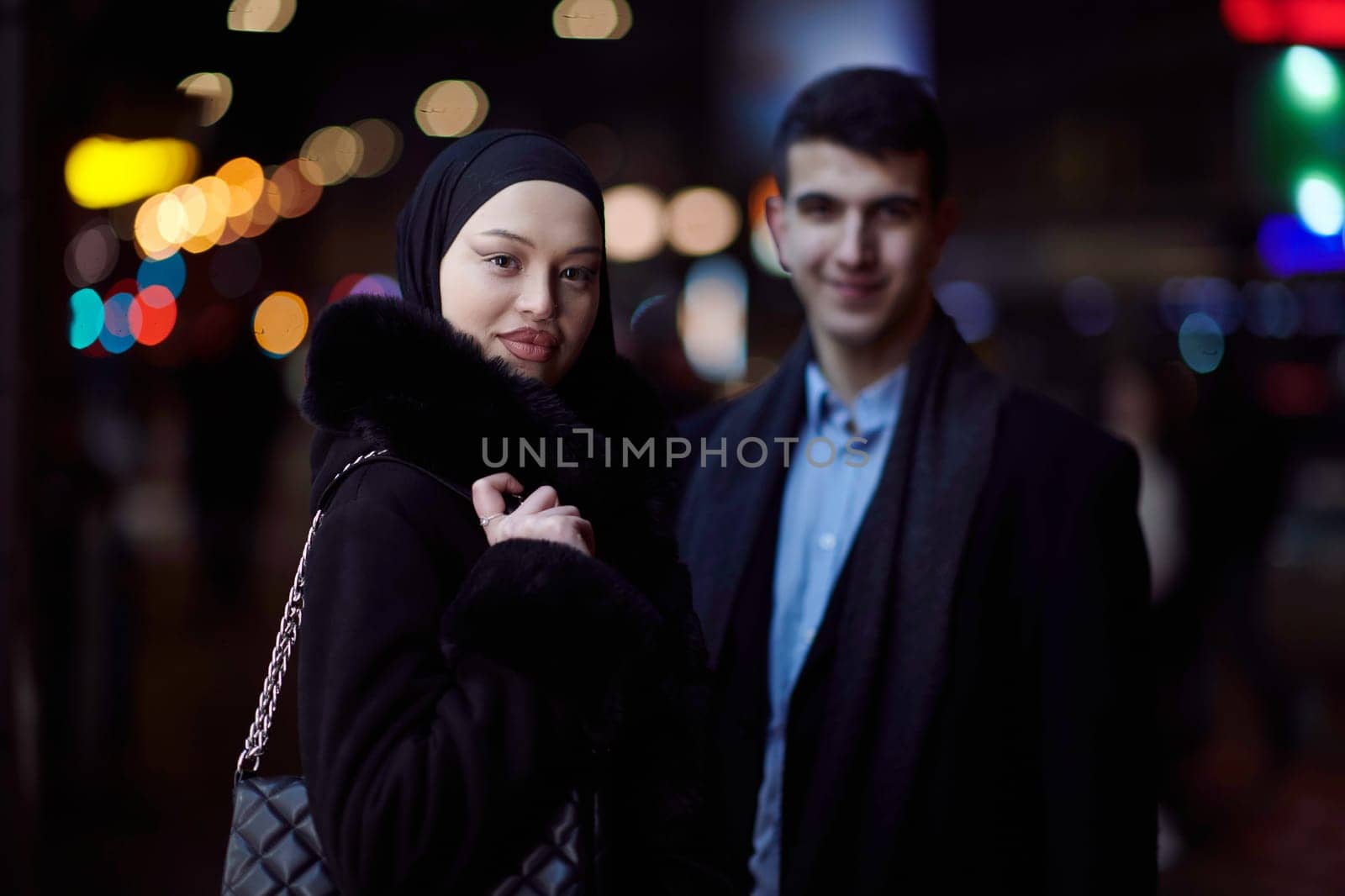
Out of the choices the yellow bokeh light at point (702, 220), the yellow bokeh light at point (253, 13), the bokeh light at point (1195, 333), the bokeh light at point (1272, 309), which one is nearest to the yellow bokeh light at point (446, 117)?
the yellow bokeh light at point (253, 13)

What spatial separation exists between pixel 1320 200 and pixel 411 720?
4.01 m

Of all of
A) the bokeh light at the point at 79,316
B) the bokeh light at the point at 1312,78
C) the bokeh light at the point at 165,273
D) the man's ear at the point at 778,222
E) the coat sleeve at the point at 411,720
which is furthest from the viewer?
the bokeh light at the point at 165,273

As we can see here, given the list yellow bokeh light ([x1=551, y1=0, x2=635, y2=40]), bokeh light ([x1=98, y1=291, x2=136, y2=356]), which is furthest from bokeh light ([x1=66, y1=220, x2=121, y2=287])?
bokeh light ([x1=98, y1=291, x2=136, y2=356])

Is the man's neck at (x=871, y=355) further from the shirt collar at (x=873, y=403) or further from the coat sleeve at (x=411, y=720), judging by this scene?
the coat sleeve at (x=411, y=720)

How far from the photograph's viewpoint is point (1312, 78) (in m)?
4.27

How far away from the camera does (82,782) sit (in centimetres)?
571

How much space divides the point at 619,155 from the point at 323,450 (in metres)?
15.2

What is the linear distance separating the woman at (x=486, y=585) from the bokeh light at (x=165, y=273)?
2193 centimetres

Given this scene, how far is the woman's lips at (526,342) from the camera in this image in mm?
1551

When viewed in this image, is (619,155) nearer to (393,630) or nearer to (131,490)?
(131,490)

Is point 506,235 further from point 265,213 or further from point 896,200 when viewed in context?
point 265,213

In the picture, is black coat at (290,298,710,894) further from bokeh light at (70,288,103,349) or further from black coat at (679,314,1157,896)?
bokeh light at (70,288,103,349)

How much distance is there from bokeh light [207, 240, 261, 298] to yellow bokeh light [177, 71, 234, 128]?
14285 millimetres

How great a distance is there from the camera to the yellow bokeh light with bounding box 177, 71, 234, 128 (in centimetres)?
346
